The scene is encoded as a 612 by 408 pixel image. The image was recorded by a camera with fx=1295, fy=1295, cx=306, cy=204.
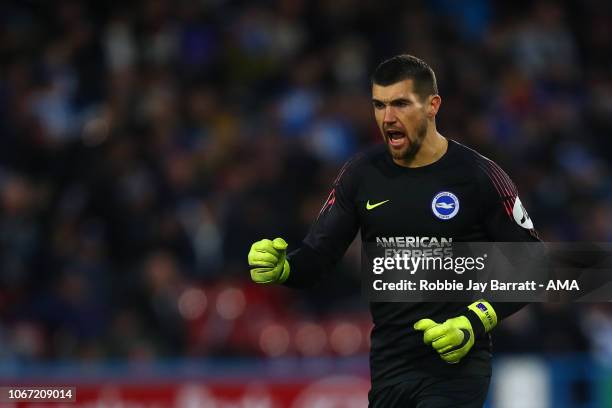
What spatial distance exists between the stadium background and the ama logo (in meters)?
4.53

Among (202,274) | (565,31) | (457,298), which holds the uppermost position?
(565,31)

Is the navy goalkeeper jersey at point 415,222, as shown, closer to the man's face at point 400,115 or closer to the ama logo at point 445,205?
the ama logo at point 445,205

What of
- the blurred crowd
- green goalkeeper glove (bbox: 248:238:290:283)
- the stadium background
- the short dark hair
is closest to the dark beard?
the short dark hair

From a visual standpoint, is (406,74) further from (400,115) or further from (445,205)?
(445,205)

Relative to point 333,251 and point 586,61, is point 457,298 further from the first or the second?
point 586,61

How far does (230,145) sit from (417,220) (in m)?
6.61

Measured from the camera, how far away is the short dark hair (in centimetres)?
538

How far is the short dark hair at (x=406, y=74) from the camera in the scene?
5.38 m

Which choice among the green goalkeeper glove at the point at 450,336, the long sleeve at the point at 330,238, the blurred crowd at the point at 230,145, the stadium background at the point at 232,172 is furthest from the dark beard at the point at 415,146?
the blurred crowd at the point at 230,145

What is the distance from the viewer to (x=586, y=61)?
14750mm

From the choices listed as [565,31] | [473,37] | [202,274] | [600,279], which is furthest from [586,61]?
[600,279]

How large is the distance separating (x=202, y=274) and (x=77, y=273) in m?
1.02

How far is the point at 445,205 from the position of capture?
542cm

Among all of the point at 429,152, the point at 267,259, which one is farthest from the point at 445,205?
the point at 267,259
